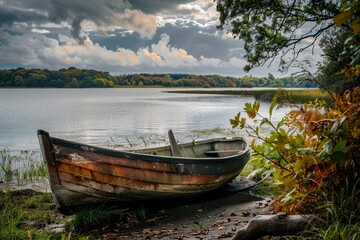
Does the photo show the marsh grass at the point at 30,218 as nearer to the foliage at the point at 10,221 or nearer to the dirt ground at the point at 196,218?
the foliage at the point at 10,221

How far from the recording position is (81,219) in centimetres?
670

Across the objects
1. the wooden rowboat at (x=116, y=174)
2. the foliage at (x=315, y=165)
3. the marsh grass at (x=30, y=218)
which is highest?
the foliage at (x=315, y=165)

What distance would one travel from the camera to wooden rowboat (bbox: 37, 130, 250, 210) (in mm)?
6512

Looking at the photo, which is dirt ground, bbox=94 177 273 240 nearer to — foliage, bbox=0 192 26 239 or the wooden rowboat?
the wooden rowboat

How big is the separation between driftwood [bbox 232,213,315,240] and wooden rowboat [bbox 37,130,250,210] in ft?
11.3

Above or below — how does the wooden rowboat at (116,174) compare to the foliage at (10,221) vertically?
above

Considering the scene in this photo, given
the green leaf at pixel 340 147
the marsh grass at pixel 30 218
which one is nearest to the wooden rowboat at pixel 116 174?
the marsh grass at pixel 30 218

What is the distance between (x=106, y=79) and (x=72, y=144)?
146852mm

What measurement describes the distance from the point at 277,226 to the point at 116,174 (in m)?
3.71

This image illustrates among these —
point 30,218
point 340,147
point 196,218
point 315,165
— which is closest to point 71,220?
point 30,218

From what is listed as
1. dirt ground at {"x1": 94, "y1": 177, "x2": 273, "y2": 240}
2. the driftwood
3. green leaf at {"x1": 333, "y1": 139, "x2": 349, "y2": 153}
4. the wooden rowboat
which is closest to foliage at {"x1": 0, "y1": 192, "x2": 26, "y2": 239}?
the wooden rowboat

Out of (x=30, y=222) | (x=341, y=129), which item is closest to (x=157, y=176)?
(x=30, y=222)

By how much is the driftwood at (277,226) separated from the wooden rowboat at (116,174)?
3.43m

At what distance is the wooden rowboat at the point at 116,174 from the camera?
6512mm
